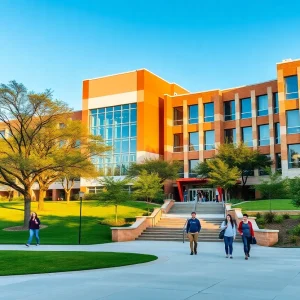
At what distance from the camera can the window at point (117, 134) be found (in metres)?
57.5

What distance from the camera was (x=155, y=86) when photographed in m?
59.7

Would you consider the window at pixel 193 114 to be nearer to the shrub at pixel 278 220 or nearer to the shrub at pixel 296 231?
the shrub at pixel 278 220

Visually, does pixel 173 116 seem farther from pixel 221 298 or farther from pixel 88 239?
pixel 221 298

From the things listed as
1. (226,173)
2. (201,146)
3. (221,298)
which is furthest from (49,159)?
(201,146)

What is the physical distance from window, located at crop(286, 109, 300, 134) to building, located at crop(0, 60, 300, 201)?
14cm

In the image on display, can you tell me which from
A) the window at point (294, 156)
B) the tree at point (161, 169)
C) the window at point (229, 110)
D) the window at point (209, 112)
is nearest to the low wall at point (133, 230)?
the tree at point (161, 169)

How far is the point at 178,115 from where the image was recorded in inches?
2346

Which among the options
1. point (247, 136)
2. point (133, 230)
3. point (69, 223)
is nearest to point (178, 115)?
point (247, 136)

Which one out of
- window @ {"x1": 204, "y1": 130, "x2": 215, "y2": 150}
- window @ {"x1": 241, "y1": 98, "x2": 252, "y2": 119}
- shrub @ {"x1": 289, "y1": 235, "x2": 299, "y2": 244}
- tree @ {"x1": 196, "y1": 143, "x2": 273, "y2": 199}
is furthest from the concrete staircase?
window @ {"x1": 241, "y1": 98, "x2": 252, "y2": 119}

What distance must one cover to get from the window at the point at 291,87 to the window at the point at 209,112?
1125 centimetres

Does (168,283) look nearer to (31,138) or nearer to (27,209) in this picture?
(27,209)

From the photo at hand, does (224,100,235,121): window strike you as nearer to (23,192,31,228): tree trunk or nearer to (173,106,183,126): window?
(173,106,183,126): window

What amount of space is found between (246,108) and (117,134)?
1859 centimetres

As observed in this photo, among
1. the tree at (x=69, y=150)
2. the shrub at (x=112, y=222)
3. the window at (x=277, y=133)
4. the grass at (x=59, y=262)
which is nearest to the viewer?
the grass at (x=59, y=262)
